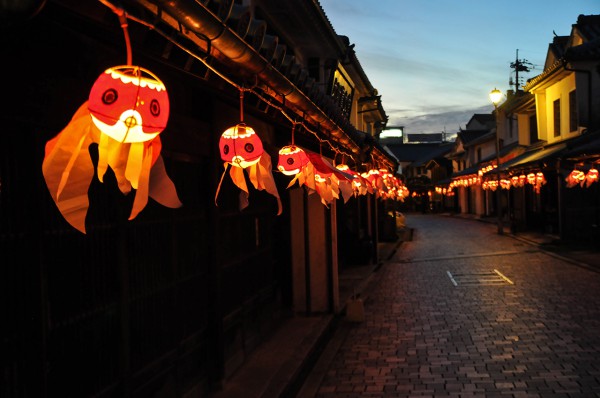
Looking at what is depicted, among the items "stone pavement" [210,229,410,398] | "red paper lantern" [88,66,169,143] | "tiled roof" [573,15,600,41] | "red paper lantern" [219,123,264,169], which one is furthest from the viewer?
"tiled roof" [573,15,600,41]

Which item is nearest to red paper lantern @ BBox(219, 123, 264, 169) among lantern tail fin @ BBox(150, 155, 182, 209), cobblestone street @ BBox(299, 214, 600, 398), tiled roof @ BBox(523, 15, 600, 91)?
lantern tail fin @ BBox(150, 155, 182, 209)

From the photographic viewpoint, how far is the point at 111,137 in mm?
3178

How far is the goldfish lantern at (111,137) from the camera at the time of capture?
118 inches

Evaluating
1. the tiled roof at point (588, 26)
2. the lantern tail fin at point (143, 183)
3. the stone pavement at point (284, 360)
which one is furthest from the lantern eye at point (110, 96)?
the tiled roof at point (588, 26)

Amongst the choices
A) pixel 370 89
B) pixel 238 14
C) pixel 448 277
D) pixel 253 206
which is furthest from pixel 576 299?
pixel 370 89

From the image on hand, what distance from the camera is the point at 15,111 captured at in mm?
3492

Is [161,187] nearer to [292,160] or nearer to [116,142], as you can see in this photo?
[116,142]

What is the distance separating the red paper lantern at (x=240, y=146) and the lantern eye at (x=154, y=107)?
7.29 ft

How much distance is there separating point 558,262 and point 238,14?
20382mm

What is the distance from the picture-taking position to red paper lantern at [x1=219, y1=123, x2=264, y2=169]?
5453 millimetres

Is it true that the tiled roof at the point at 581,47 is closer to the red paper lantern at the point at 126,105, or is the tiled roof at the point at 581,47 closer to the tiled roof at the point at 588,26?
the tiled roof at the point at 588,26

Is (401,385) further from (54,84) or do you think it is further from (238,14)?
(54,84)

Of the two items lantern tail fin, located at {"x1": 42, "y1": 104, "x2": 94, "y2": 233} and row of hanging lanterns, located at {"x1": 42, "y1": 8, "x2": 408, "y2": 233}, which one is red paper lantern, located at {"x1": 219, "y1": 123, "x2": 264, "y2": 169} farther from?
lantern tail fin, located at {"x1": 42, "y1": 104, "x2": 94, "y2": 233}

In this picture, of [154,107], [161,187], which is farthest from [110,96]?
[161,187]
